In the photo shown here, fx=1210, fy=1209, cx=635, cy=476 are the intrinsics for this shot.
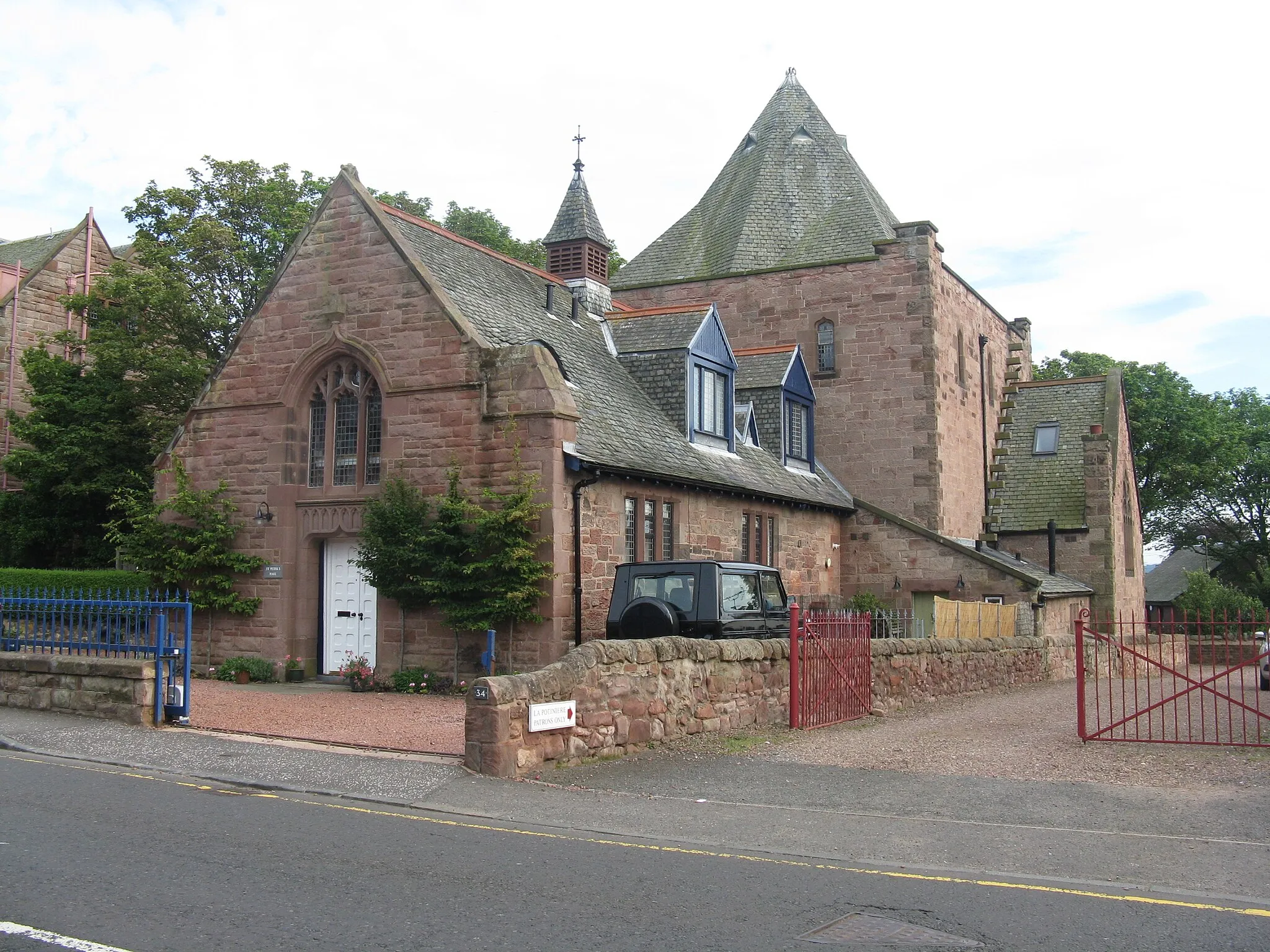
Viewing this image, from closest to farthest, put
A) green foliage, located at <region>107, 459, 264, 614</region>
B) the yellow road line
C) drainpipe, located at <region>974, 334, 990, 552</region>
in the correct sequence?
1. the yellow road line
2. green foliage, located at <region>107, 459, 264, 614</region>
3. drainpipe, located at <region>974, 334, 990, 552</region>

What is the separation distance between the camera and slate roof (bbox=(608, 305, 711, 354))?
23.6m

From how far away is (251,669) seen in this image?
19.6 metres

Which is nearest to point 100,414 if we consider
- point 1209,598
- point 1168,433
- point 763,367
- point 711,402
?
point 711,402

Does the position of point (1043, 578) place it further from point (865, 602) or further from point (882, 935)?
point (882, 935)

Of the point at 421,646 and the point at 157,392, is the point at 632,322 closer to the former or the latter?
the point at 421,646

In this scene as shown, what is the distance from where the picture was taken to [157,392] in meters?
29.4

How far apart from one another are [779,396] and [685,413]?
459 cm

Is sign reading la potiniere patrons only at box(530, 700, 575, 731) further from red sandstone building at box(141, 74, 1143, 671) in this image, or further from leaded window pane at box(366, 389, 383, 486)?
leaded window pane at box(366, 389, 383, 486)

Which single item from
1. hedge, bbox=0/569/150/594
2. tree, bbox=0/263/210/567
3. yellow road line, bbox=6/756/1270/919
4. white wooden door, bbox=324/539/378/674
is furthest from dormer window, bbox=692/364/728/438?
yellow road line, bbox=6/756/1270/919

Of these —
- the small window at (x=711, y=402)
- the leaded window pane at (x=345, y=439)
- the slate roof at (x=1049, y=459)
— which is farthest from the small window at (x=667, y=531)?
the slate roof at (x=1049, y=459)

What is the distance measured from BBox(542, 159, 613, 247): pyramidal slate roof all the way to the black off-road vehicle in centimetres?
1084

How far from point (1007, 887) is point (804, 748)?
252 inches

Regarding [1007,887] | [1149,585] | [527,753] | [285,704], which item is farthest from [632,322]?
[1149,585]

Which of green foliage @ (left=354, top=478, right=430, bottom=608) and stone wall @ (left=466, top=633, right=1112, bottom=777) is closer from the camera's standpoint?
stone wall @ (left=466, top=633, right=1112, bottom=777)
